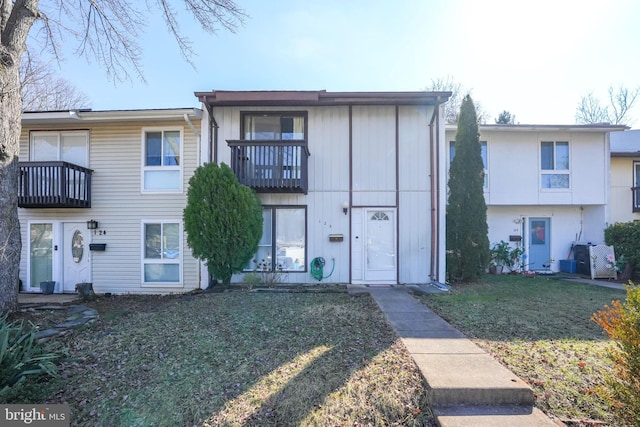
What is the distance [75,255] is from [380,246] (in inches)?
361

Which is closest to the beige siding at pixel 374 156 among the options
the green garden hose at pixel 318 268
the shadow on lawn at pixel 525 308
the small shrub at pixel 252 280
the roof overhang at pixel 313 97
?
the roof overhang at pixel 313 97

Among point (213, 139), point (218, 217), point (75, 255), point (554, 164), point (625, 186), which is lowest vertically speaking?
point (75, 255)

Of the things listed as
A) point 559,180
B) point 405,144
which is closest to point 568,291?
point 559,180

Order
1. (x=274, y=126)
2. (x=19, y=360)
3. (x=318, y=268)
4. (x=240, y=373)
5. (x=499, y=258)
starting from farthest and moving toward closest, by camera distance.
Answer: (x=499, y=258)
(x=274, y=126)
(x=318, y=268)
(x=240, y=373)
(x=19, y=360)

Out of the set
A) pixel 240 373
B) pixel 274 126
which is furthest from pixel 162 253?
pixel 240 373

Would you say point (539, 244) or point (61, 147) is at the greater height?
point (61, 147)

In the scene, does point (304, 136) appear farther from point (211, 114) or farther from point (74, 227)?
point (74, 227)

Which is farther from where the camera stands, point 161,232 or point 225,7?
point 161,232

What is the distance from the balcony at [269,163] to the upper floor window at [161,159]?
2064mm

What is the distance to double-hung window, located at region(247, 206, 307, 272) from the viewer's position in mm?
8383

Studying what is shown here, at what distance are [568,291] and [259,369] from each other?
8.23 m

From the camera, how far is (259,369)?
339 centimetres

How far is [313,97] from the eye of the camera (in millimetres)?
7875

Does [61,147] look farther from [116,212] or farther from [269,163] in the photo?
[269,163]
